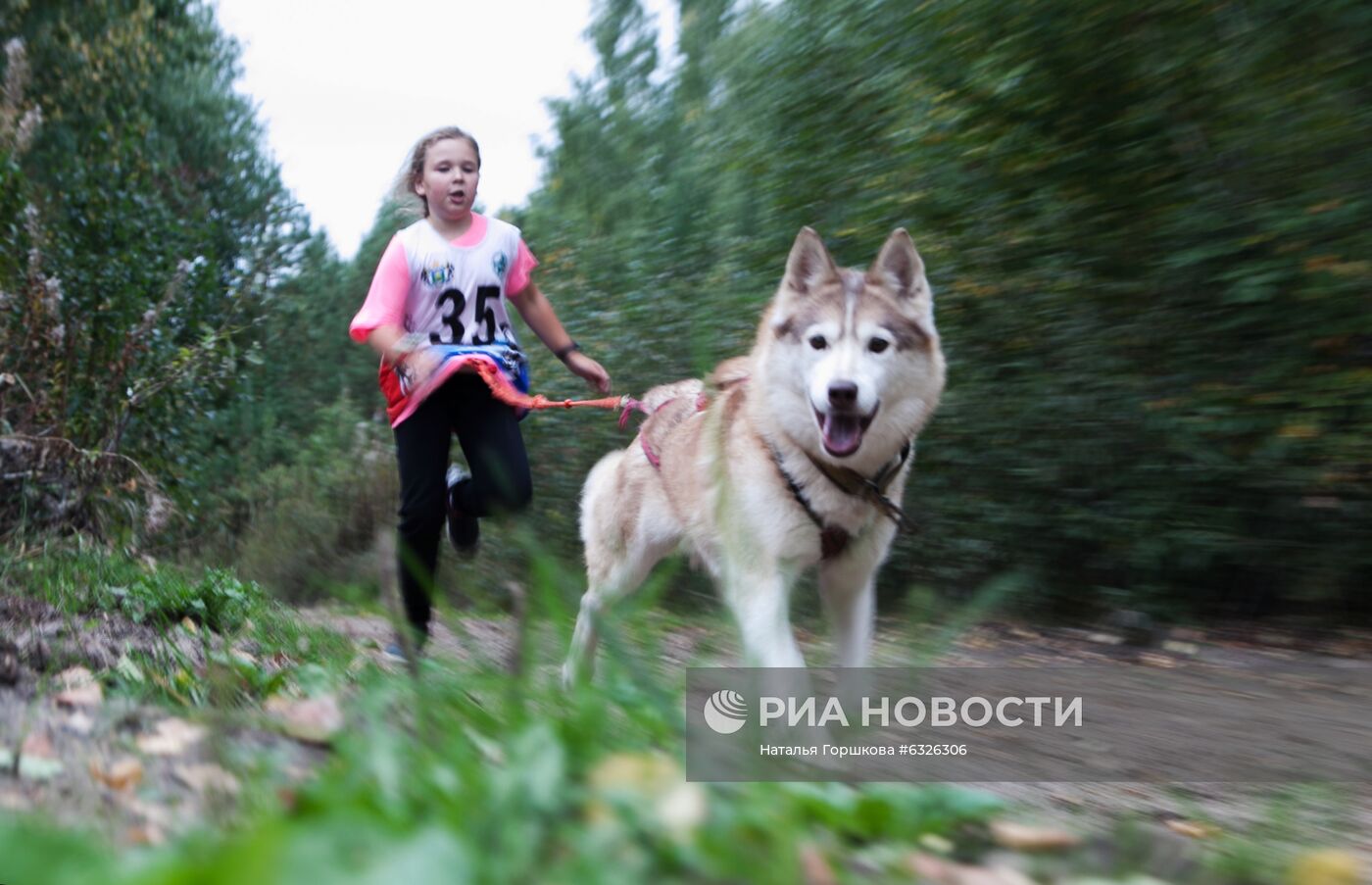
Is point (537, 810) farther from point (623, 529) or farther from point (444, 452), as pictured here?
point (623, 529)

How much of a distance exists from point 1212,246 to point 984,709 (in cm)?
252

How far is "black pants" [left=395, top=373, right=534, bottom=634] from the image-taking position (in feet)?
13.5

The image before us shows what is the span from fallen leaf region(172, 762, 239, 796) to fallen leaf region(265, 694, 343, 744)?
159mm

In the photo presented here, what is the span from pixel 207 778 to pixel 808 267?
8.85 ft

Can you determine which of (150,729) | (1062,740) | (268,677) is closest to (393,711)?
(150,729)

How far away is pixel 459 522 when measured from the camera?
4480mm

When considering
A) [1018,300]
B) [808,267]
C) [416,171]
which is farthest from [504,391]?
[1018,300]

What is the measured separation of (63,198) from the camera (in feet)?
33.5

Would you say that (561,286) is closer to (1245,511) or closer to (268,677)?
(1245,511)

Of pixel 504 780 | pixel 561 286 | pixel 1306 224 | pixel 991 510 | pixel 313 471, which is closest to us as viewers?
pixel 504 780

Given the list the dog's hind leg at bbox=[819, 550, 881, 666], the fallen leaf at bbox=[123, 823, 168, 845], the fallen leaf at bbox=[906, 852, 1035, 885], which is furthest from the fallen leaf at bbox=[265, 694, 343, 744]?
the dog's hind leg at bbox=[819, 550, 881, 666]

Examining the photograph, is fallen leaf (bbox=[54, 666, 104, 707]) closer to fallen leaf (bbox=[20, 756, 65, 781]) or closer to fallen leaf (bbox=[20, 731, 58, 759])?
fallen leaf (bbox=[20, 731, 58, 759])
